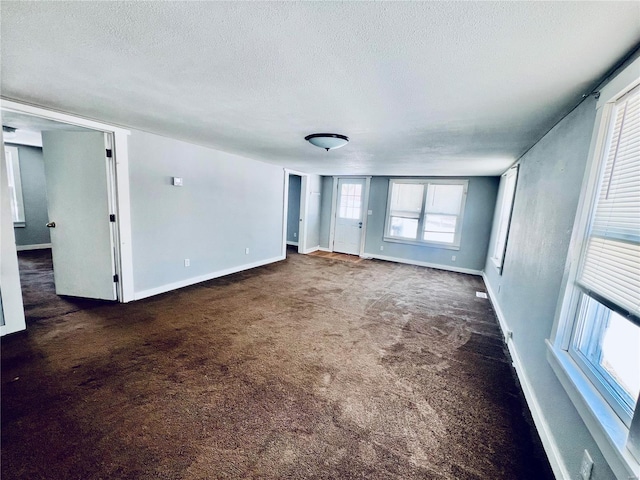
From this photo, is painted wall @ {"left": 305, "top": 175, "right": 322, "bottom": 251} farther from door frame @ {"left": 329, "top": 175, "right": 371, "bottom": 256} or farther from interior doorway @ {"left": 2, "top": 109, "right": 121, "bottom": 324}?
interior doorway @ {"left": 2, "top": 109, "right": 121, "bottom": 324}

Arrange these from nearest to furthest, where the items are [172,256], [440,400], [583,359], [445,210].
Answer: [583,359] → [440,400] → [172,256] → [445,210]

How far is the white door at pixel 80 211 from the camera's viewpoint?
125 inches

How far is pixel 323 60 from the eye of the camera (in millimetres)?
1408

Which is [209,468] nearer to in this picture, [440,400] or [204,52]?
[440,400]

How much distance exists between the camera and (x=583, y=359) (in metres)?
1.45

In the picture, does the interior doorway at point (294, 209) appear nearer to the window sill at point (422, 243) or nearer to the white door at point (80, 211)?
the window sill at point (422, 243)

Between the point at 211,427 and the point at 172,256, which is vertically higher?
the point at 172,256

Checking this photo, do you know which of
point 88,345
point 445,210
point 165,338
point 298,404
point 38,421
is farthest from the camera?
point 445,210

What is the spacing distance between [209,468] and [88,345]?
75.1 inches

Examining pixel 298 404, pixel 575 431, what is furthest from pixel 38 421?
pixel 575 431

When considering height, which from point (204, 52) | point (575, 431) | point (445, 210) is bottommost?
Answer: point (575, 431)

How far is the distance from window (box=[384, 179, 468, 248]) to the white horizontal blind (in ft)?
15.9

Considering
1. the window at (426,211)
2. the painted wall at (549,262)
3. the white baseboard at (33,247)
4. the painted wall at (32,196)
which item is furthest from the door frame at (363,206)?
the white baseboard at (33,247)

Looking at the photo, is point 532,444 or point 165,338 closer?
point 532,444
